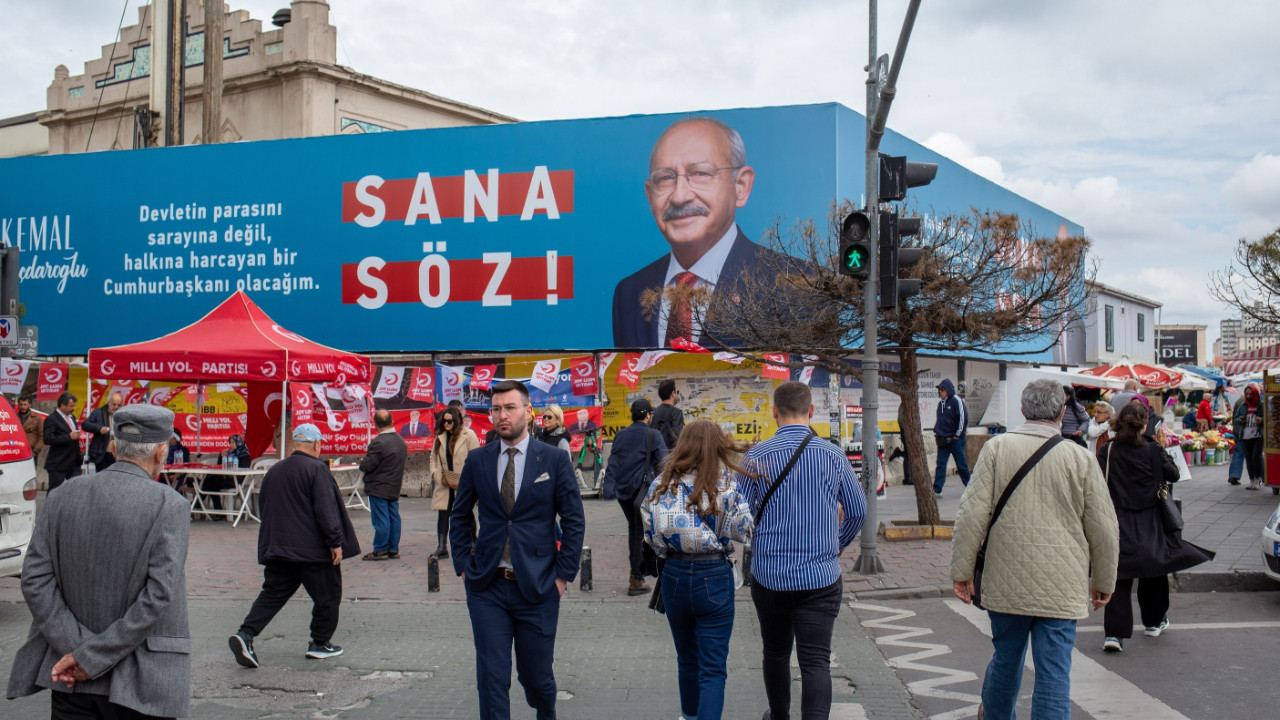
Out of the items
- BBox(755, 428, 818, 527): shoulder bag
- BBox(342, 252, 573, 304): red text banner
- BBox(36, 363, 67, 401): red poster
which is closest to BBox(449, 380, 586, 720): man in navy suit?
BBox(755, 428, 818, 527): shoulder bag

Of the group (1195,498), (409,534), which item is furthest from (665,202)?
(1195,498)

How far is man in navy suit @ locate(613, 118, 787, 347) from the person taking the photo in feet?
64.0

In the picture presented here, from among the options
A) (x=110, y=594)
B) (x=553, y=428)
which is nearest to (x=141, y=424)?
(x=110, y=594)

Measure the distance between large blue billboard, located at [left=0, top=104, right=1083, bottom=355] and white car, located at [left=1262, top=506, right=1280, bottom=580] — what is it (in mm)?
11105

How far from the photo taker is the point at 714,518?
16.7ft

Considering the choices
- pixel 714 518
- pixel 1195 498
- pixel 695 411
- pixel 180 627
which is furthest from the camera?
pixel 695 411

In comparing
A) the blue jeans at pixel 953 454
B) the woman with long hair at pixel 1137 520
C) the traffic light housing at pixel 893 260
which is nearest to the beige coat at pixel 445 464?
the traffic light housing at pixel 893 260

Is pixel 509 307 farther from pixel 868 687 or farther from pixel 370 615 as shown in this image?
pixel 868 687

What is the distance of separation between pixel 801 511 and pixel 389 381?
15.5 meters

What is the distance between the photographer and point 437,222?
2106 cm

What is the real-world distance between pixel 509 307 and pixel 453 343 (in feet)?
4.32

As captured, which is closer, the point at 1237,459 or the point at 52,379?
the point at 1237,459

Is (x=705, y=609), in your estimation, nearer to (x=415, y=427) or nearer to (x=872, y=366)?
(x=872, y=366)

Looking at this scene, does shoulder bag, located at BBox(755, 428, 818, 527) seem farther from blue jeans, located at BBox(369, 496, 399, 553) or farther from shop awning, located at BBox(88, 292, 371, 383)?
shop awning, located at BBox(88, 292, 371, 383)
